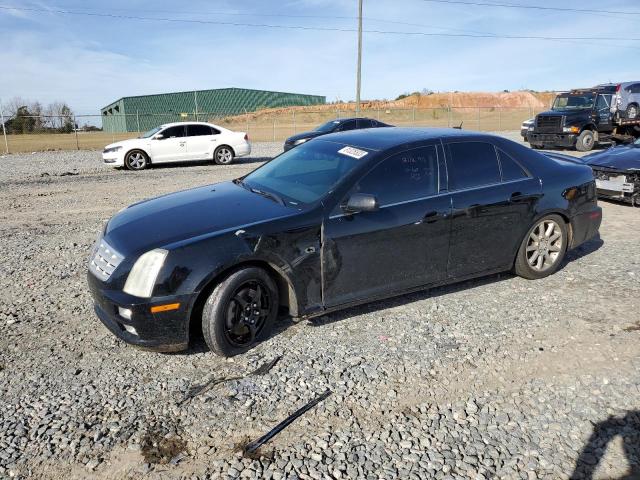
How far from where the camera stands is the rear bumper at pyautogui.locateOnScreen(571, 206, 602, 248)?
5.40 metres

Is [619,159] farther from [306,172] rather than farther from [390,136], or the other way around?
[306,172]

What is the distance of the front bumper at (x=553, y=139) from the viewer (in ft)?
59.9

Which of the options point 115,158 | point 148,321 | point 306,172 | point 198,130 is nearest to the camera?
point 148,321

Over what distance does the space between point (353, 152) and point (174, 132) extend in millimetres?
12687

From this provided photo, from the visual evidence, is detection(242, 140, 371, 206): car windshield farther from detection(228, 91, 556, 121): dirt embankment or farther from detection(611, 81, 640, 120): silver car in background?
detection(228, 91, 556, 121): dirt embankment

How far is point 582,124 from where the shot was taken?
18250mm

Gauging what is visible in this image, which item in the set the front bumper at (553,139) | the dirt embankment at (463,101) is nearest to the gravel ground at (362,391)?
the front bumper at (553,139)

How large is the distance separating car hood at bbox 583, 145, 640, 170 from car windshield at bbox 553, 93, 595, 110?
36.3 feet

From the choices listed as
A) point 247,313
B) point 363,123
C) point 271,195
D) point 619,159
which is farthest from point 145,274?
point 363,123

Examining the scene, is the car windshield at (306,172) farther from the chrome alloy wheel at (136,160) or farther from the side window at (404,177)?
the chrome alloy wheel at (136,160)

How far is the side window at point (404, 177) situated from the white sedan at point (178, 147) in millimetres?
12613

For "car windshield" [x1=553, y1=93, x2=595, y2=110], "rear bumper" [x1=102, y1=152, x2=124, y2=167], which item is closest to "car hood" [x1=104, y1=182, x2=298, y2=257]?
"rear bumper" [x1=102, y1=152, x2=124, y2=167]

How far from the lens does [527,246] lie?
5121 millimetres

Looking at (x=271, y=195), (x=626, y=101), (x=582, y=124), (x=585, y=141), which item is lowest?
(x=271, y=195)
